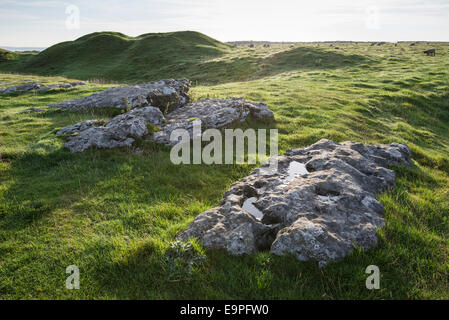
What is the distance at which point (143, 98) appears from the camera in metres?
14.1

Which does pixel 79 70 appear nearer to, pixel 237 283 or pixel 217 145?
pixel 217 145

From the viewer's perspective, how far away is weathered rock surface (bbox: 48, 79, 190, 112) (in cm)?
1425

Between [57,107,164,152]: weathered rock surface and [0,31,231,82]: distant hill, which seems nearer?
[57,107,164,152]: weathered rock surface

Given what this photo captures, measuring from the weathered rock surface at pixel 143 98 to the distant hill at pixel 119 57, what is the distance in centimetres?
3183

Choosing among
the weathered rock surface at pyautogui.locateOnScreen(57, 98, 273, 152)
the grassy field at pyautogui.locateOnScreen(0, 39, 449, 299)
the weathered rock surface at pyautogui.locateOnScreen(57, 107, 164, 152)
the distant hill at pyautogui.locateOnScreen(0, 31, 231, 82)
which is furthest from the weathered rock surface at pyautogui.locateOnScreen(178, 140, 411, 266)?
the distant hill at pyautogui.locateOnScreen(0, 31, 231, 82)

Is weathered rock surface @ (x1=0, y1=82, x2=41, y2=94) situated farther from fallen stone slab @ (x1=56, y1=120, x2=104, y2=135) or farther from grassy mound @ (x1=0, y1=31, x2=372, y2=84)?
fallen stone slab @ (x1=56, y1=120, x2=104, y2=135)

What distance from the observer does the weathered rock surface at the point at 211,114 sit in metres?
11.5

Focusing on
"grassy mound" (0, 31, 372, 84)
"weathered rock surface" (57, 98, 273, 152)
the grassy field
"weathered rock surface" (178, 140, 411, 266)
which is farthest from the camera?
"grassy mound" (0, 31, 372, 84)

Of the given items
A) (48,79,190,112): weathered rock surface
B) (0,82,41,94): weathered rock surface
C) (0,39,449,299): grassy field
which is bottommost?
(0,39,449,299): grassy field

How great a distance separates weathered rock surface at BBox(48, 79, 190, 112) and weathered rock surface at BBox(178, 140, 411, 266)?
8.97 m

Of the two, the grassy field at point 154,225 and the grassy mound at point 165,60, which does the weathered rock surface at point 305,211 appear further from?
the grassy mound at point 165,60

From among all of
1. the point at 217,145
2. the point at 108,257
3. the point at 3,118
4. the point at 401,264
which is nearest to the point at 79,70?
the point at 3,118

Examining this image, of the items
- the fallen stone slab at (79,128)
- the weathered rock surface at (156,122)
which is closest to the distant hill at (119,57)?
the weathered rock surface at (156,122)

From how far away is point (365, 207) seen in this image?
19.3 feet
